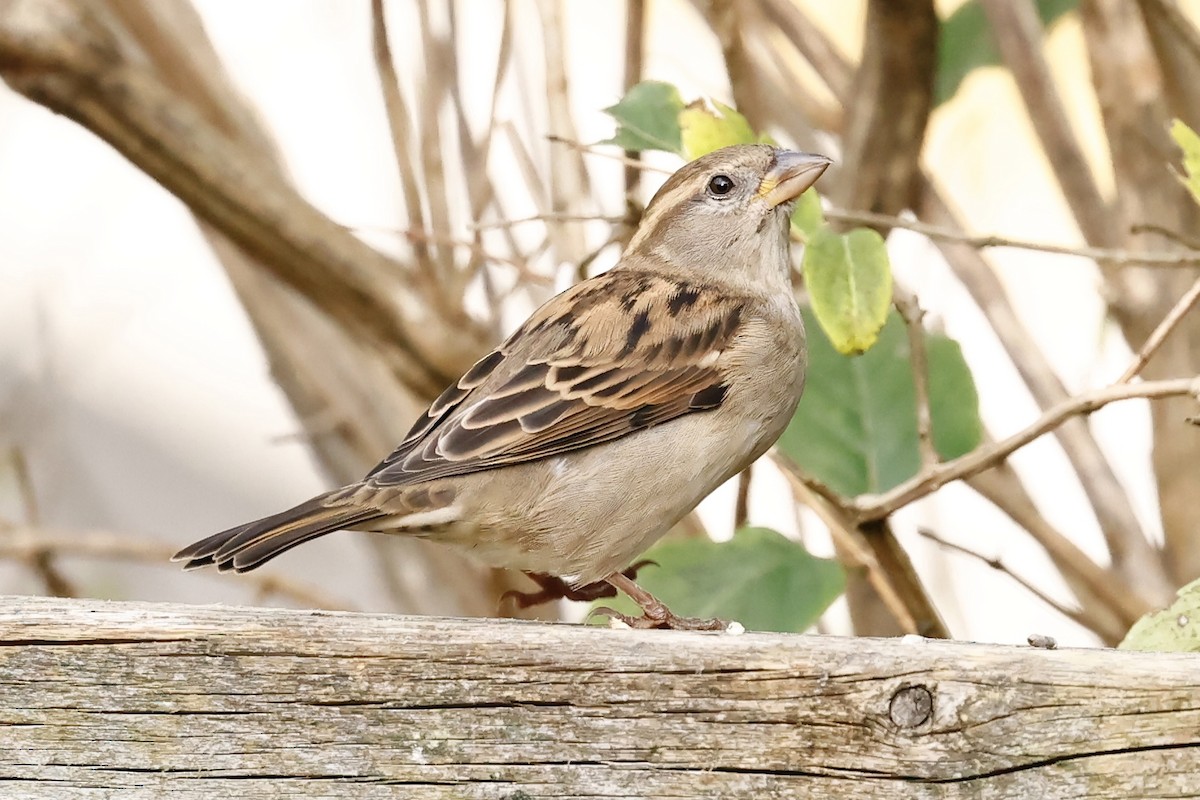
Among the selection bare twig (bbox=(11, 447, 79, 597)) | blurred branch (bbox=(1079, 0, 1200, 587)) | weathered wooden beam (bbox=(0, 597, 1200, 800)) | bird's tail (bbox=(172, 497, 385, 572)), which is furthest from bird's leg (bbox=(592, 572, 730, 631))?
bare twig (bbox=(11, 447, 79, 597))

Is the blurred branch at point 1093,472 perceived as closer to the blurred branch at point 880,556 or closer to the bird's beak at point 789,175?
the bird's beak at point 789,175

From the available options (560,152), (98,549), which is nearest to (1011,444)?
(560,152)

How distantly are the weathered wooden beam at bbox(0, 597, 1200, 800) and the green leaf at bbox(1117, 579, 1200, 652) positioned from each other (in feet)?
0.87

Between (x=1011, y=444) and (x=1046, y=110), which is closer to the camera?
(x=1011, y=444)

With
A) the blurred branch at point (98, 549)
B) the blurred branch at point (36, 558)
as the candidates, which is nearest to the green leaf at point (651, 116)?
the blurred branch at point (98, 549)

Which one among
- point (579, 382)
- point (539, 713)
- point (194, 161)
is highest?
point (194, 161)

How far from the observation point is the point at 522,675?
1129 mm

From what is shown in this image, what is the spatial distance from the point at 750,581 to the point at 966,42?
1268 millimetres

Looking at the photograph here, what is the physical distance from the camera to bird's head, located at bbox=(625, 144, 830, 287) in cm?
235

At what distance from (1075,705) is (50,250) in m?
2.99

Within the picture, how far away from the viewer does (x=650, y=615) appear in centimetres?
174

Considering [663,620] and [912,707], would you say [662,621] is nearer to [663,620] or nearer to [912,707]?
[663,620]

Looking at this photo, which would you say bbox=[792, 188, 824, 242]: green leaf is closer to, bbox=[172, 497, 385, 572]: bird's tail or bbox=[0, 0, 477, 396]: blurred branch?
bbox=[172, 497, 385, 572]: bird's tail

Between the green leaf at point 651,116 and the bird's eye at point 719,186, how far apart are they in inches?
22.1
